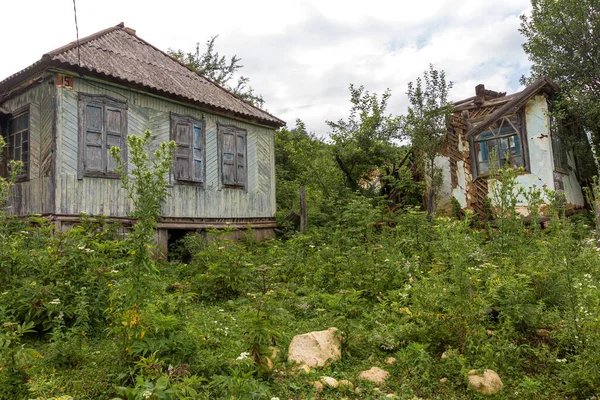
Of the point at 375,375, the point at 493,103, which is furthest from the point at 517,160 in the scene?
the point at 375,375

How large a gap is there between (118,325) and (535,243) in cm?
575

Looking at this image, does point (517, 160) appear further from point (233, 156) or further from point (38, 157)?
point (38, 157)

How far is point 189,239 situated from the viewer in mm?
9688

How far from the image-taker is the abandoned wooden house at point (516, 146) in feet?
41.7

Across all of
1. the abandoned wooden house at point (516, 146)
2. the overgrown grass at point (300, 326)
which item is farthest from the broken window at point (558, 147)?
the overgrown grass at point (300, 326)

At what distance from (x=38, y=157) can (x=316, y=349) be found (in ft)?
24.6

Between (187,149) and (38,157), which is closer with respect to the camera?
(38,157)

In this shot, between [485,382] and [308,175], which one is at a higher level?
[308,175]

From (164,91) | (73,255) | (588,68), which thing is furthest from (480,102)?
(73,255)

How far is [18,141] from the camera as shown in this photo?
980 centimetres

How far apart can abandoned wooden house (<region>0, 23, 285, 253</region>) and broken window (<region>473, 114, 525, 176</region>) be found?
643 centimetres

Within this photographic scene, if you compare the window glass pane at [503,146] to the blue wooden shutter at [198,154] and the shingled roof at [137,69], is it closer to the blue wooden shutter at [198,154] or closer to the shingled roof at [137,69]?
the shingled roof at [137,69]

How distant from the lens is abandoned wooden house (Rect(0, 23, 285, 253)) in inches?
342

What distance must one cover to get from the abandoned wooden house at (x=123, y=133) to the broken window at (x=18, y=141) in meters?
0.02
